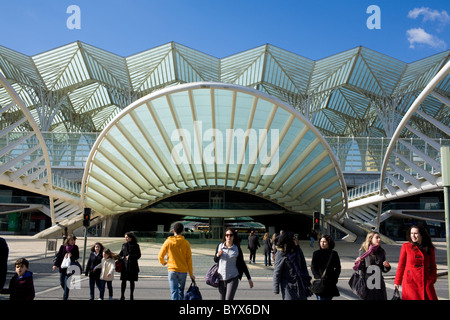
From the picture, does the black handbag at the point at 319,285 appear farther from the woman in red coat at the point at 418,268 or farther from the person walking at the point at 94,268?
the person walking at the point at 94,268

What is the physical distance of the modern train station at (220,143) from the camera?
66.1 feet

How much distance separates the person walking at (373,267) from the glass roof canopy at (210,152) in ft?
41.4

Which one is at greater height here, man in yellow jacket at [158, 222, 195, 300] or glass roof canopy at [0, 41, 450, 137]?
glass roof canopy at [0, 41, 450, 137]

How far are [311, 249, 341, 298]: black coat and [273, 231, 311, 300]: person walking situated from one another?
21cm

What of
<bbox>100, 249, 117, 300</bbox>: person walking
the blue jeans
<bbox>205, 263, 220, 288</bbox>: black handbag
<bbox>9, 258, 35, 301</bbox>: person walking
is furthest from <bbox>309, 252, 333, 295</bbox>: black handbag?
<bbox>100, 249, 117, 300</bbox>: person walking

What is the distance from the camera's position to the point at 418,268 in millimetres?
5309

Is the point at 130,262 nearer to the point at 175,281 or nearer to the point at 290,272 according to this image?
the point at 175,281

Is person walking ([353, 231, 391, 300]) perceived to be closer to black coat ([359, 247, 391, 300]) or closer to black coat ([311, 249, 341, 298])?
black coat ([359, 247, 391, 300])

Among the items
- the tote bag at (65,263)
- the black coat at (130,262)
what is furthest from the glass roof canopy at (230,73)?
the black coat at (130,262)

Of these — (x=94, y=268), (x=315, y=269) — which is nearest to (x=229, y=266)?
(x=315, y=269)

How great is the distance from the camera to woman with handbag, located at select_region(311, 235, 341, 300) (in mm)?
5801

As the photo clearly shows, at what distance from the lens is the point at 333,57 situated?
51094mm

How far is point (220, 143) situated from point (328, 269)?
17.9 metres

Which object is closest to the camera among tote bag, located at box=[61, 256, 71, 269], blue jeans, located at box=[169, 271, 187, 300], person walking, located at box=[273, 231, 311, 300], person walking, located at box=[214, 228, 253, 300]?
person walking, located at box=[273, 231, 311, 300]
